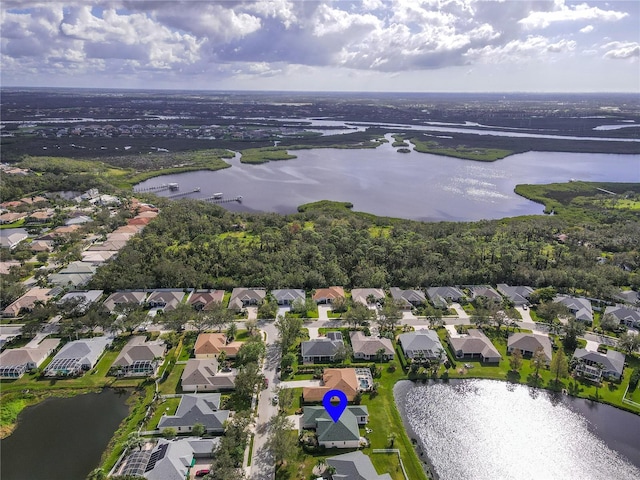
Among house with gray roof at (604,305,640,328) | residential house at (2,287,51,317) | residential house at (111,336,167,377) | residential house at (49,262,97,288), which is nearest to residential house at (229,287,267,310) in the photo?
residential house at (111,336,167,377)

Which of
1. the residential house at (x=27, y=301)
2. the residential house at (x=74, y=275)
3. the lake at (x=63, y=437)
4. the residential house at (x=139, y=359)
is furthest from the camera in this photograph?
the residential house at (x=74, y=275)

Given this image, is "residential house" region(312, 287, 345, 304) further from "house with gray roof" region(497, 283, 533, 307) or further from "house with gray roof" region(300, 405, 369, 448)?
"house with gray roof" region(497, 283, 533, 307)

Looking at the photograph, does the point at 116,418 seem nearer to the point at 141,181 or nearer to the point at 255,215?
the point at 255,215

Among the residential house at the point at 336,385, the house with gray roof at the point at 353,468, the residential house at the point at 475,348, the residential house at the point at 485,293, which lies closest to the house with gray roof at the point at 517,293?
the residential house at the point at 485,293

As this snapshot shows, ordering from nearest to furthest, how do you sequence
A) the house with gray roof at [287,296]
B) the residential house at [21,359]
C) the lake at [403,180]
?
the residential house at [21,359] < the house with gray roof at [287,296] < the lake at [403,180]

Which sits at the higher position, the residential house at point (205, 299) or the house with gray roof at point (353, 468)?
Answer: the residential house at point (205, 299)

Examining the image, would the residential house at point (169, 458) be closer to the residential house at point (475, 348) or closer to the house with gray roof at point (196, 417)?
the house with gray roof at point (196, 417)

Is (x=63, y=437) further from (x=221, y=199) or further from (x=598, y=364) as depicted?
(x=221, y=199)

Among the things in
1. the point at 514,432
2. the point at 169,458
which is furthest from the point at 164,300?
the point at 514,432
